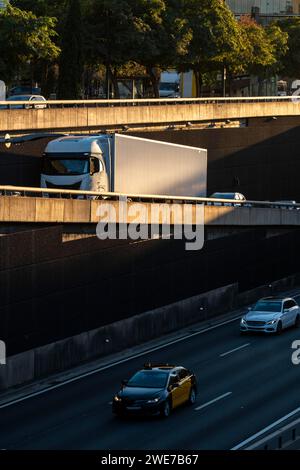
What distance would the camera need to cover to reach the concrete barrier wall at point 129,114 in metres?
52.1

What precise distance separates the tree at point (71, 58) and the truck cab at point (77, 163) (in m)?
21.0

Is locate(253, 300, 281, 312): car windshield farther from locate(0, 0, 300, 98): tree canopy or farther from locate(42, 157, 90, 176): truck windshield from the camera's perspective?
locate(0, 0, 300, 98): tree canopy

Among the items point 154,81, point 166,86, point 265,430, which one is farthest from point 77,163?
point 166,86

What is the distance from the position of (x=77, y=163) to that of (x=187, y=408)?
17363 millimetres

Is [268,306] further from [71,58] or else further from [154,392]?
[71,58]

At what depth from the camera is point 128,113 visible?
2331 inches

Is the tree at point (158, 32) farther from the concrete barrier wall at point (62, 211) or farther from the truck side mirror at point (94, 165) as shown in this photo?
the truck side mirror at point (94, 165)

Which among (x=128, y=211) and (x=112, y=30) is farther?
(x=112, y=30)

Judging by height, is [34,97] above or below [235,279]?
above
